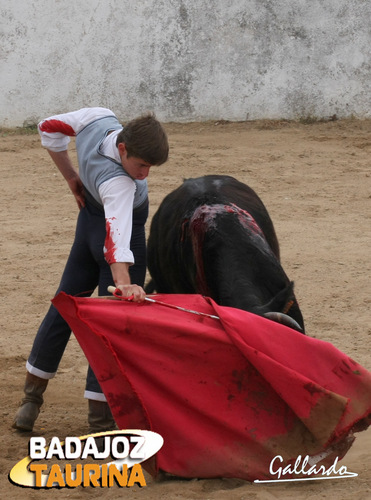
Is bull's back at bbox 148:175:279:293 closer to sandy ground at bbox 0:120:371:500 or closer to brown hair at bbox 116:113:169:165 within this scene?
sandy ground at bbox 0:120:371:500

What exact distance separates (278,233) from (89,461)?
391cm

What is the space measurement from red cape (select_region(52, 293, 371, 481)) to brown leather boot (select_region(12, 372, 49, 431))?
847mm

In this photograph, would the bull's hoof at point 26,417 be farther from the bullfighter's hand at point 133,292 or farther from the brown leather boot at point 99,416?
the bullfighter's hand at point 133,292

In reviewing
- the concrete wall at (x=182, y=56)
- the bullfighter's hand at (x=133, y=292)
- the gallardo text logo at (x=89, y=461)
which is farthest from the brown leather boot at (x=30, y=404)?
the concrete wall at (x=182, y=56)

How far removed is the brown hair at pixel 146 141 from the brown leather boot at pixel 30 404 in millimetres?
1290

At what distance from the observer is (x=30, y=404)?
379cm

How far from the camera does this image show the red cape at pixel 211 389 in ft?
9.77

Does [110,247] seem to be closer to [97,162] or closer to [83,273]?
[97,162]

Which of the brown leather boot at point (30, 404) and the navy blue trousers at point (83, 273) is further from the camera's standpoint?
the brown leather boot at point (30, 404)

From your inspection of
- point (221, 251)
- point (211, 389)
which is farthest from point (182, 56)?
point (211, 389)

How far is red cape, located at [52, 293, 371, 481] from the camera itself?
117 inches

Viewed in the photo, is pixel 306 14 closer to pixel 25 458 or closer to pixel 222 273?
pixel 222 273

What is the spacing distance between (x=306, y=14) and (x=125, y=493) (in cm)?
847

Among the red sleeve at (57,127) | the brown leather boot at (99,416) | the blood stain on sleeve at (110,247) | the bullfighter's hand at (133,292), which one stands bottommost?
the brown leather boot at (99,416)
